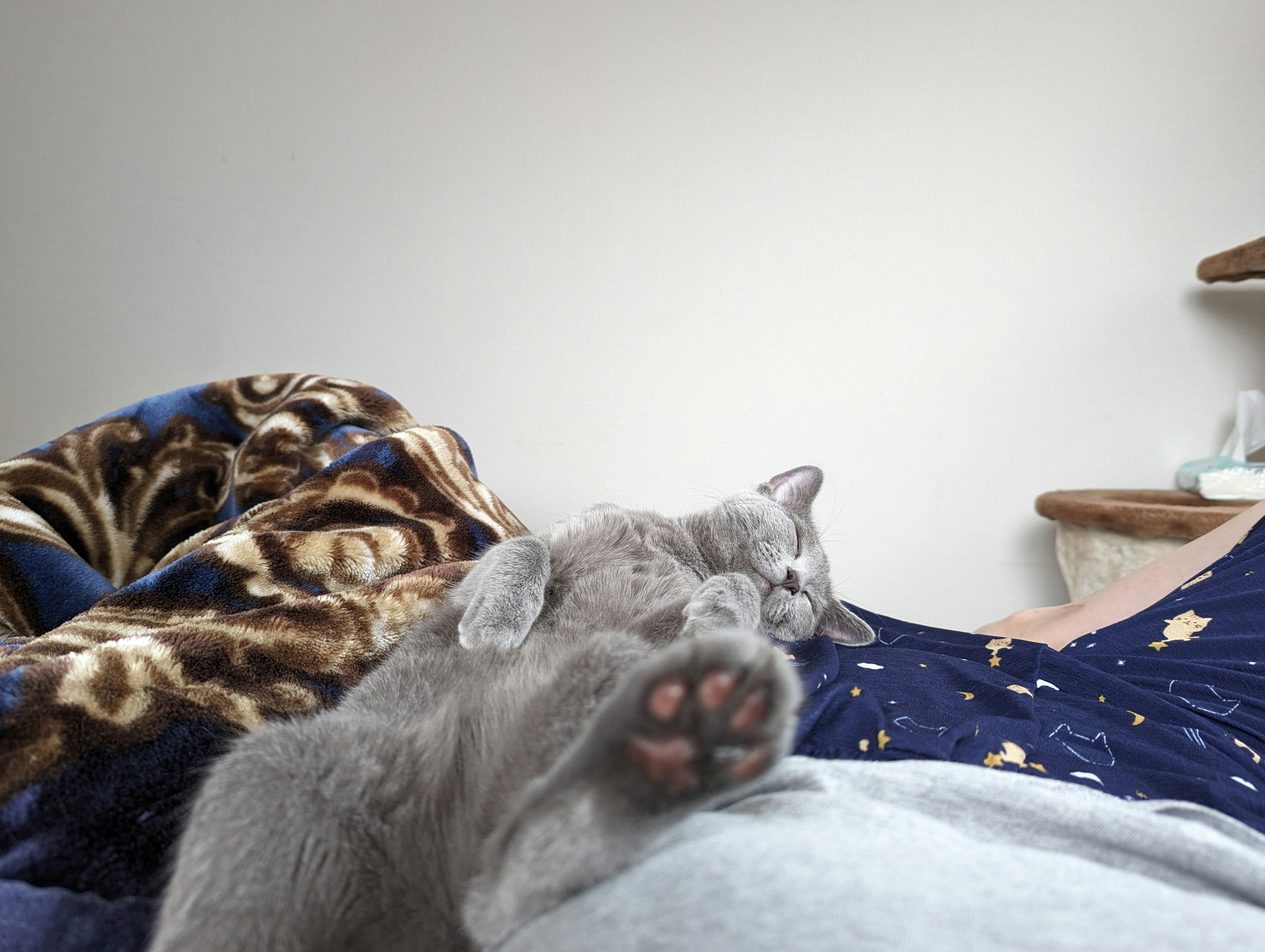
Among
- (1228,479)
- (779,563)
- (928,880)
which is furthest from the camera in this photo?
(1228,479)

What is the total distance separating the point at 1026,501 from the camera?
213 centimetres

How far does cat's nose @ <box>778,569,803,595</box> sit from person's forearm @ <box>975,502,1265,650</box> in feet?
1.60

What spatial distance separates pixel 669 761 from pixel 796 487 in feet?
3.20

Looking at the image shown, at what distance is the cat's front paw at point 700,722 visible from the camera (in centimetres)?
44

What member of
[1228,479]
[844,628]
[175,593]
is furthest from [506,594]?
[1228,479]

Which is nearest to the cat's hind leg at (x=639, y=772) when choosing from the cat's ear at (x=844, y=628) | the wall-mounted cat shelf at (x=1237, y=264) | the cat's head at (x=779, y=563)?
the cat's head at (x=779, y=563)

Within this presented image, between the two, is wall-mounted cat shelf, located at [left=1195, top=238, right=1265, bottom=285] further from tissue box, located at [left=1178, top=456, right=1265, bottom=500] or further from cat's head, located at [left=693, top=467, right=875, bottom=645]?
cat's head, located at [left=693, top=467, right=875, bottom=645]

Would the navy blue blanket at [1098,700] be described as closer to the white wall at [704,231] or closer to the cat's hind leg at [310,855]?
the cat's hind leg at [310,855]

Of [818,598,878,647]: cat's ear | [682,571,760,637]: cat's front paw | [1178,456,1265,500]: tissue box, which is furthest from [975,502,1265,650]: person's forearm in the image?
[682,571,760,637]: cat's front paw

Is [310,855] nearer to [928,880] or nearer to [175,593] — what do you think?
[928,880]

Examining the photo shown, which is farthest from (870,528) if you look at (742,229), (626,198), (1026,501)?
(626,198)

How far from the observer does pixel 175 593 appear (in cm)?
92

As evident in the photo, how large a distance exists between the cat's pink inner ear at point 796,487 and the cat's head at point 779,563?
0.06 feet

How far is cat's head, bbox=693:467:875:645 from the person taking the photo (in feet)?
3.78
